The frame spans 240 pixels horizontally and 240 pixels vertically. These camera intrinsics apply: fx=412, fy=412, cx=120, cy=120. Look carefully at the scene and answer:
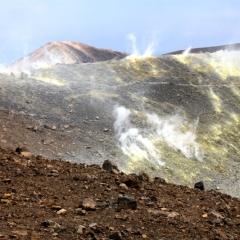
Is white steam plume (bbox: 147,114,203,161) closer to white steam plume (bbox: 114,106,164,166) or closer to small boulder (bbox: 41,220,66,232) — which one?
white steam plume (bbox: 114,106,164,166)

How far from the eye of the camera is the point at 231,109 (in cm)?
3812

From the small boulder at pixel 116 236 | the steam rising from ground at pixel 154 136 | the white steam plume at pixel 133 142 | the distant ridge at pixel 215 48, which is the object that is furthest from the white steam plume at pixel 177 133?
the distant ridge at pixel 215 48

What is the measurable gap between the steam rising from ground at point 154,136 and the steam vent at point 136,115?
8 cm

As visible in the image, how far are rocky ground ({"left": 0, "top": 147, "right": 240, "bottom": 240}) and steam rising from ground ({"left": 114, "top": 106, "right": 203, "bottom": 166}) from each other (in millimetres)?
13953

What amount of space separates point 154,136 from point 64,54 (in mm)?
37078

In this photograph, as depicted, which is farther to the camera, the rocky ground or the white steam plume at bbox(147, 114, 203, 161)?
the white steam plume at bbox(147, 114, 203, 161)

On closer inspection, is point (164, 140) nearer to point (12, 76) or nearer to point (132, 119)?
point (132, 119)

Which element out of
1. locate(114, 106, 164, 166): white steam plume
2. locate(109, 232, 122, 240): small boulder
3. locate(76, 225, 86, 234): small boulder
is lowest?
locate(109, 232, 122, 240): small boulder

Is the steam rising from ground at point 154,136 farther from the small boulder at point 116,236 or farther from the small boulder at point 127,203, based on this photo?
the small boulder at point 116,236

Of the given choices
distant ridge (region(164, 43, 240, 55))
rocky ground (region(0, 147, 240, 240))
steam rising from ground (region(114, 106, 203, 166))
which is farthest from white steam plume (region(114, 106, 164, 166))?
distant ridge (region(164, 43, 240, 55))

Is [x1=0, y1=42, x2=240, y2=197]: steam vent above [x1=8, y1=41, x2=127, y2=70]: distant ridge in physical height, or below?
below

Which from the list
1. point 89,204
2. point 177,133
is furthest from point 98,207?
point 177,133

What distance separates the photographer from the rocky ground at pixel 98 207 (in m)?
7.80

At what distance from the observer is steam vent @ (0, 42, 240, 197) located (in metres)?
25.1
